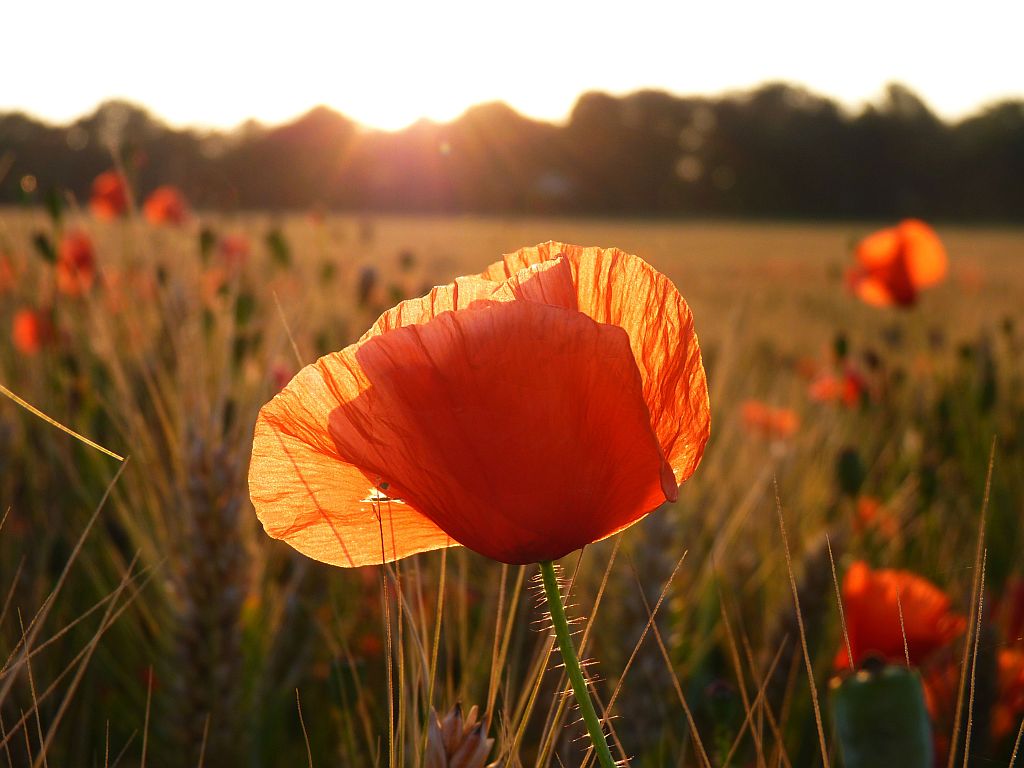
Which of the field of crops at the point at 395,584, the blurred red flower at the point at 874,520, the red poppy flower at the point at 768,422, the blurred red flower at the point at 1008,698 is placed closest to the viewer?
the field of crops at the point at 395,584

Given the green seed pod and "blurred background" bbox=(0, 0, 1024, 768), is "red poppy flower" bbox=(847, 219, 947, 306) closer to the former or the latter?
"blurred background" bbox=(0, 0, 1024, 768)

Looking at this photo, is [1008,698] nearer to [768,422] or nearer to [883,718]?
[883,718]

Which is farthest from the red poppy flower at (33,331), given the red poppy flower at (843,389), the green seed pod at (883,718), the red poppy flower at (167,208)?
the green seed pod at (883,718)

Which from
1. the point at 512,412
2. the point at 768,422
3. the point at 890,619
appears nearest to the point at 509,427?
the point at 512,412

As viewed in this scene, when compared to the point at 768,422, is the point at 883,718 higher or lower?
higher

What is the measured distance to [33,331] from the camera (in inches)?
61.9

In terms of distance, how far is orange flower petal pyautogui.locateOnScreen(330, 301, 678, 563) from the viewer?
0.45m

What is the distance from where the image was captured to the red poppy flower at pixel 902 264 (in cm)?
214

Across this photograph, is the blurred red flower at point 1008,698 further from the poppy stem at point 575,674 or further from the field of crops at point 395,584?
the poppy stem at point 575,674

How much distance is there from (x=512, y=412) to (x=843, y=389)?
146cm

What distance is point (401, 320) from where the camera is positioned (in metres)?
0.53

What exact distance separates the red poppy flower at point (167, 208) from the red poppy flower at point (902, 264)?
1.45m

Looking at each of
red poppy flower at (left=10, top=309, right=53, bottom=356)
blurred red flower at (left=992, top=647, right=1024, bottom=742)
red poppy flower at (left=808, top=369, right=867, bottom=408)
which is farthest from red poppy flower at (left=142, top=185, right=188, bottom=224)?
blurred red flower at (left=992, top=647, right=1024, bottom=742)

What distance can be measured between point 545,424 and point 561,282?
68 mm
